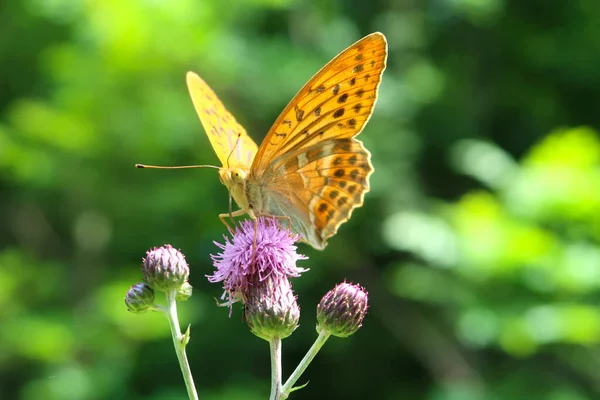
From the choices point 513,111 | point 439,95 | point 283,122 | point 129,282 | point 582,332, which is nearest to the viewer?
point 283,122

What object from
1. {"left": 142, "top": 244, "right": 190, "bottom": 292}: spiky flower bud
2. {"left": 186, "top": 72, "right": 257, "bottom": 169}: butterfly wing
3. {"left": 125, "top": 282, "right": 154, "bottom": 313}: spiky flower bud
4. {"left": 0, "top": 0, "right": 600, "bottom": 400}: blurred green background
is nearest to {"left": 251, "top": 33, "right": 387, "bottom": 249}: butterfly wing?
{"left": 186, "top": 72, "right": 257, "bottom": 169}: butterfly wing

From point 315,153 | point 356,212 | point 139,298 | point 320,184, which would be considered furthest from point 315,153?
point 356,212

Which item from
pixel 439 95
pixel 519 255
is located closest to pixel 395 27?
pixel 439 95

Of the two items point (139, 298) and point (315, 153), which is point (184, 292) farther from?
point (315, 153)

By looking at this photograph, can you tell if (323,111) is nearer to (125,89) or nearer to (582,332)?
(582,332)

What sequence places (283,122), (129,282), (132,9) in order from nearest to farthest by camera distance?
(283,122) < (132,9) < (129,282)

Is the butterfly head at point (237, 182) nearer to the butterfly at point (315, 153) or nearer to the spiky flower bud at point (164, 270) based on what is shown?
the butterfly at point (315, 153)

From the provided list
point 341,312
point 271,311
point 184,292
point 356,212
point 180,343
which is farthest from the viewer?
point 356,212
